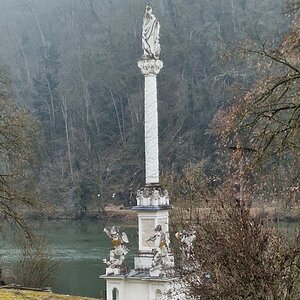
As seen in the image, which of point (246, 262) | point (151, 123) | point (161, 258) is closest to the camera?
point (246, 262)

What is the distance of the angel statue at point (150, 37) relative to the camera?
16.3m

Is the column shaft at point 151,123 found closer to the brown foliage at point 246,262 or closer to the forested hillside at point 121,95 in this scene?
the brown foliage at point 246,262

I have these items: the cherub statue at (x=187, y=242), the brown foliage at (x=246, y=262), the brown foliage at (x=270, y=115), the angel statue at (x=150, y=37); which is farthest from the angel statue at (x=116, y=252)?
the brown foliage at (x=270, y=115)

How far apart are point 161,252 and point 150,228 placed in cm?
105

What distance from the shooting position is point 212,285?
7508 mm

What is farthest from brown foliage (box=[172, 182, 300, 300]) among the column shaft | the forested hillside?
the forested hillside

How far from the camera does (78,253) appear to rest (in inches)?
1174

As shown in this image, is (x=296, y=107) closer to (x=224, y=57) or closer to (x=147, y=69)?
(x=224, y=57)

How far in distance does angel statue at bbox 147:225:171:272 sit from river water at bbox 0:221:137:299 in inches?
278

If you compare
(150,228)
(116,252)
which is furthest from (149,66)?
(116,252)

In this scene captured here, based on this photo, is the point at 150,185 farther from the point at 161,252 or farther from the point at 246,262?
the point at 246,262

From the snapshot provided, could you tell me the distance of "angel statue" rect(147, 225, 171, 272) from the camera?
46.3 feet

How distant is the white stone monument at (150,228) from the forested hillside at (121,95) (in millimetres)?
27006

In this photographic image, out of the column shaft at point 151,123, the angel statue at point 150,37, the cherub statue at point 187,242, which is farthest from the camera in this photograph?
the angel statue at point 150,37
